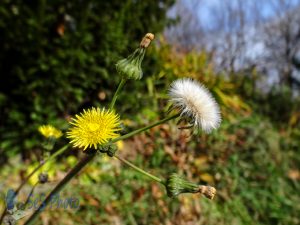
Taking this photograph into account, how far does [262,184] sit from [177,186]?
2549 mm

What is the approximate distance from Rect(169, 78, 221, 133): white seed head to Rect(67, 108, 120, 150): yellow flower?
16 cm

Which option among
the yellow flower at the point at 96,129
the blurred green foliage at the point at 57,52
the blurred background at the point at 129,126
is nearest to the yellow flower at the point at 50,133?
the yellow flower at the point at 96,129

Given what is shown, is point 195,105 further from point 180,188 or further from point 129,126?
point 129,126

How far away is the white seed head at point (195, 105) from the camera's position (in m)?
1.01

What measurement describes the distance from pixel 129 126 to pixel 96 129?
77.4 inches

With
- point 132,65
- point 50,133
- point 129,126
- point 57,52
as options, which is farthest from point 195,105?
point 57,52

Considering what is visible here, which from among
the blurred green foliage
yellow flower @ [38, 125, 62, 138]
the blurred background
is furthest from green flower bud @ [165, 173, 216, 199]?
the blurred green foliage

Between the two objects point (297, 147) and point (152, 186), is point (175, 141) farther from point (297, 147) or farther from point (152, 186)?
point (297, 147)

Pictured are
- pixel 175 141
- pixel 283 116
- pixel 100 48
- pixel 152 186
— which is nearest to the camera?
pixel 152 186

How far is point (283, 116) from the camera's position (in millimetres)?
5047

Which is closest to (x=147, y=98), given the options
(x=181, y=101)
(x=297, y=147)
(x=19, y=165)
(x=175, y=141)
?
(x=175, y=141)

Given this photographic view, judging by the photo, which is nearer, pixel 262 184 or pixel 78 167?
pixel 78 167

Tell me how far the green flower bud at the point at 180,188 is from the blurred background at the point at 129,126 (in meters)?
1.60

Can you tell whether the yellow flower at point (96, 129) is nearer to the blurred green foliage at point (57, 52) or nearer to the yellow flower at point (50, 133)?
the yellow flower at point (50, 133)
